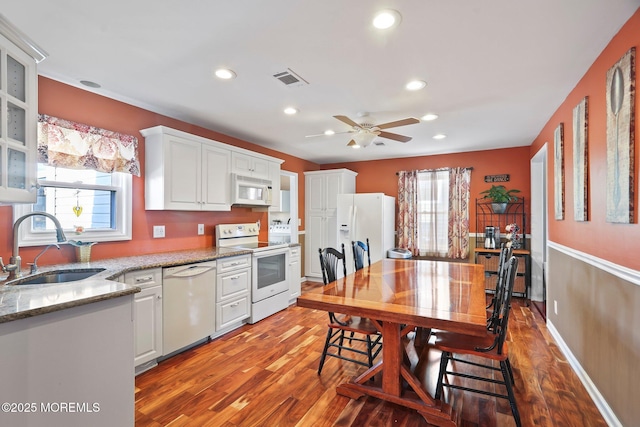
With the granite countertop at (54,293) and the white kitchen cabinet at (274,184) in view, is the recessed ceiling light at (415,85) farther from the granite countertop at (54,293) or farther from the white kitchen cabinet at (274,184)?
the granite countertop at (54,293)

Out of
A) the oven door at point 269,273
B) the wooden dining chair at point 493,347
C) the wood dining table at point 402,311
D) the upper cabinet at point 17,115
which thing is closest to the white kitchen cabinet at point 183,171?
the oven door at point 269,273

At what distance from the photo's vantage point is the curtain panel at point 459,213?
16.7 ft

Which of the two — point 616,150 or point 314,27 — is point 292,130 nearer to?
point 314,27

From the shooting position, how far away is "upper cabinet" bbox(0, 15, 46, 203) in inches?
57.2

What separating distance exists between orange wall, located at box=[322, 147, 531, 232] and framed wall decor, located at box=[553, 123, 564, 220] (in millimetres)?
1747

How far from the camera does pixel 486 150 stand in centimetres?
508

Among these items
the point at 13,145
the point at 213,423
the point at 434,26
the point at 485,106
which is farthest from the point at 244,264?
the point at 485,106

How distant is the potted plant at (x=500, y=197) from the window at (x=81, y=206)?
4916mm

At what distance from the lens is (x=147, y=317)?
2479 millimetres

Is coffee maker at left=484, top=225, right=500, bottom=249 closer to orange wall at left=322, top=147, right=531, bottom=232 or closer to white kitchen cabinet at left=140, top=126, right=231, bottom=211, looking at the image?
orange wall at left=322, top=147, right=531, bottom=232

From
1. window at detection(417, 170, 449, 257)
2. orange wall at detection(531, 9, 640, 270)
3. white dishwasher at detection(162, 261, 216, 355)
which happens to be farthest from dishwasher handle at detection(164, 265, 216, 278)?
window at detection(417, 170, 449, 257)

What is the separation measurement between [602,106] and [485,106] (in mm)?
1145

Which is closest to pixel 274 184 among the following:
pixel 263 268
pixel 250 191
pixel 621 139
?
pixel 250 191

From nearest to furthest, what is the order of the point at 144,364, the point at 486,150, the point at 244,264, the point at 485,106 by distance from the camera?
the point at 144,364, the point at 485,106, the point at 244,264, the point at 486,150
